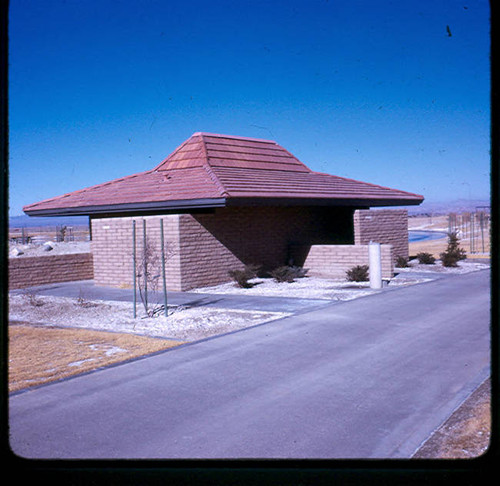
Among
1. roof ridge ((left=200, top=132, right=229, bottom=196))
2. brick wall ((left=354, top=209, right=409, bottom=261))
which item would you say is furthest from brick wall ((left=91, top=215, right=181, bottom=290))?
brick wall ((left=354, top=209, right=409, bottom=261))

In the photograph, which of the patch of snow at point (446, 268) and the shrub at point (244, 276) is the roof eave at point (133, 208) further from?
the patch of snow at point (446, 268)

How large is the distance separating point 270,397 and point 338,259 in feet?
42.4

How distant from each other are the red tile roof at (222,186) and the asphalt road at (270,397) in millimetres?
7628

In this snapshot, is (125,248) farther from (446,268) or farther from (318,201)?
(446,268)

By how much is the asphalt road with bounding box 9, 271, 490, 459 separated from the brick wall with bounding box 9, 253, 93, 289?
1073cm

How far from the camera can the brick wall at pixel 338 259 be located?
56.8ft

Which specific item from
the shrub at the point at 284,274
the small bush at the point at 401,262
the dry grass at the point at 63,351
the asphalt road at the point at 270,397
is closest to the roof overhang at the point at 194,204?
the shrub at the point at 284,274

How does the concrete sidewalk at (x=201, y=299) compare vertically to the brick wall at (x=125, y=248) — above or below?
below

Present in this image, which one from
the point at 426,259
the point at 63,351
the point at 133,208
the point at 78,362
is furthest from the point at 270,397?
the point at 426,259
